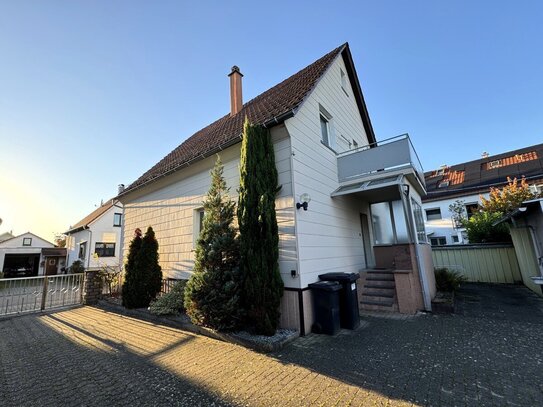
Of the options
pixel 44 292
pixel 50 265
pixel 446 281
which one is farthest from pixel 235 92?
pixel 50 265

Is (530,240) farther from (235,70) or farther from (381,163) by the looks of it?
(235,70)

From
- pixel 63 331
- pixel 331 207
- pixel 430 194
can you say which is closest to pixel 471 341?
pixel 331 207

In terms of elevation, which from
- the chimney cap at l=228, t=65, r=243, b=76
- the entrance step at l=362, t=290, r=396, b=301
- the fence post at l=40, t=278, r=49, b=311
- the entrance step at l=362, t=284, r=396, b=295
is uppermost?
the chimney cap at l=228, t=65, r=243, b=76

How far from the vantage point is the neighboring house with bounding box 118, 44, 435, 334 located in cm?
554

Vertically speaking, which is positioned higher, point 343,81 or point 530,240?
point 343,81

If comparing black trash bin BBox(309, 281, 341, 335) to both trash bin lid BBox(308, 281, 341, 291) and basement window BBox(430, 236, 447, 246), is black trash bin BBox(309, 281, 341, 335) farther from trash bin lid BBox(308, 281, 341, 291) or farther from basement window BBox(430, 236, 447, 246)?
basement window BBox(430, 236, 447, 246)

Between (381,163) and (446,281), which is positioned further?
(446,281)

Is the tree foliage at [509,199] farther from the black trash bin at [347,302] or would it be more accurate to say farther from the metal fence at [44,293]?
the metal fence at [44,293]

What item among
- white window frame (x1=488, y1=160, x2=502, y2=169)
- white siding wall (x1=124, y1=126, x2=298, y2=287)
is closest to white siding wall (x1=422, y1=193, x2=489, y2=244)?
white window frame (x1=488, y1=160, x2=502, y2=169)

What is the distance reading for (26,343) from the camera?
4.90 m

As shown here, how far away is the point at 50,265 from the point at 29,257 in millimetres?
5065

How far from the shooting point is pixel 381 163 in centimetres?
717

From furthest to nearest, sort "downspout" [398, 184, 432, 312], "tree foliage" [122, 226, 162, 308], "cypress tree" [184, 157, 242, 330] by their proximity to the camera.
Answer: "tree foliage" [122, 226, 162, 308], "downspout" [398, 184, 432, 312], "cypress tree" [184, 157, 242, 330]

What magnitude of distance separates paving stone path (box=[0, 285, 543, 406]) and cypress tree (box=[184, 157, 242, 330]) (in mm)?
504
